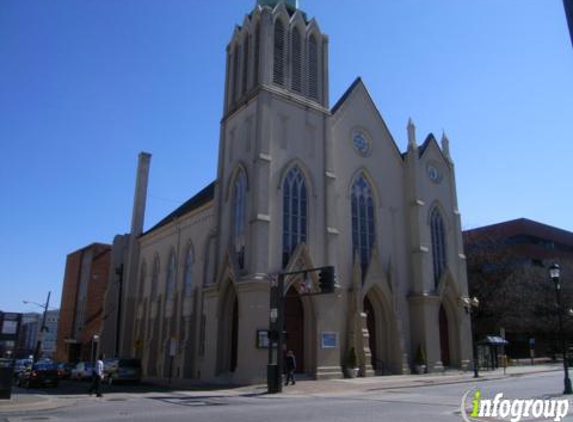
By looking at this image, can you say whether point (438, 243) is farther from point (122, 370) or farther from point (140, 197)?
point (140, 197)

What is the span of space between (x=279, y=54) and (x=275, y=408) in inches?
929

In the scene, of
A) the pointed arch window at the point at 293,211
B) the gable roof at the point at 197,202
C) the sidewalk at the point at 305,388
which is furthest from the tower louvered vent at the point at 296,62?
the sidewalk at the point at 305,388

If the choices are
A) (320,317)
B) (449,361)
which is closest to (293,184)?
(320,317)

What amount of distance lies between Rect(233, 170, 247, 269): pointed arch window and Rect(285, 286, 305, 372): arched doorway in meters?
3.34

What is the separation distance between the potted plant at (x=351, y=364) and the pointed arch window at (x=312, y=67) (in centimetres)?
1607

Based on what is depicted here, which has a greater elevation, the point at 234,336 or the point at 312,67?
the point at 312,67

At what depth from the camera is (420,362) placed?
33.4 metres

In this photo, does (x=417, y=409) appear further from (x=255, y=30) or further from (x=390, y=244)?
(x=255, y=30)

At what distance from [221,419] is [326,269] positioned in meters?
9.53

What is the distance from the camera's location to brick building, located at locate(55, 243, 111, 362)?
6006cm

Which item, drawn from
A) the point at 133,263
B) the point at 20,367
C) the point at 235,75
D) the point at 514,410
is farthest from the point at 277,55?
the point at 20,367

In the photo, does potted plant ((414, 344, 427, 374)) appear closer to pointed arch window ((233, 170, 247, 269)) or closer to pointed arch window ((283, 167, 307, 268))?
pointed arch window ((283, 167, 307, 268))

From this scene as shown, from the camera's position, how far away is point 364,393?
22.0 metres

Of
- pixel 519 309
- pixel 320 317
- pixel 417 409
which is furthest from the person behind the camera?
pixel 519 309
